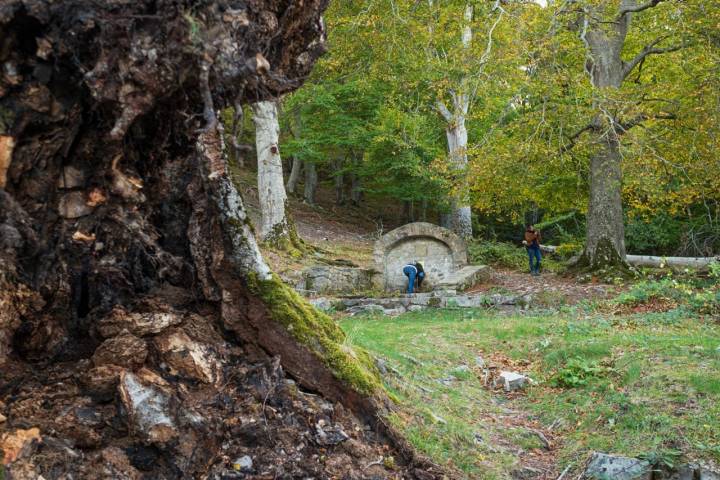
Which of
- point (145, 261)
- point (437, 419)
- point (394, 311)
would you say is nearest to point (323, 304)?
point (394, 311)

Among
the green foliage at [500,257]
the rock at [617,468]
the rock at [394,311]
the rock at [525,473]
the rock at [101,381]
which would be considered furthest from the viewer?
the green foliage at [500,257]

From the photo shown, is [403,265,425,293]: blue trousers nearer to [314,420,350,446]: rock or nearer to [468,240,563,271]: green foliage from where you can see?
[468,240,563,271]: green foliage

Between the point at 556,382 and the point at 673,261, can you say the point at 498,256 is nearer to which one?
the point at 673,261

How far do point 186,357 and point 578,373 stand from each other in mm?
5200

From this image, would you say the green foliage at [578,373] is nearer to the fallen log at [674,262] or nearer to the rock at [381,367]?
the rock at [381,367]

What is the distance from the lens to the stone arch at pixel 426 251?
61.7ft

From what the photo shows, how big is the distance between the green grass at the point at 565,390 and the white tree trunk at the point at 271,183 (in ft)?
23.7

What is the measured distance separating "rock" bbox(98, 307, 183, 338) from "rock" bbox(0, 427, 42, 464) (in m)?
0.68

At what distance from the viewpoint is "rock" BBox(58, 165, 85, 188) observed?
3.45m

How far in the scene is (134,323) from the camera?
3809 mm

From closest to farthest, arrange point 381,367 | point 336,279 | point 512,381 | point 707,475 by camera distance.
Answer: point 707,475 → point 381,367 → point 512,381 → point 336,279

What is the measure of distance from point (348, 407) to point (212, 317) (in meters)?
1.16

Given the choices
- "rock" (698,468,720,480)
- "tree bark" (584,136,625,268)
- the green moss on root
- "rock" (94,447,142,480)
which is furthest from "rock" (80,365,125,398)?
"tree bark" (584,136,625,268)

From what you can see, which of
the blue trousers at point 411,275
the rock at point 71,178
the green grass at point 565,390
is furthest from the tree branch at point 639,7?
the rock at point 71,178
